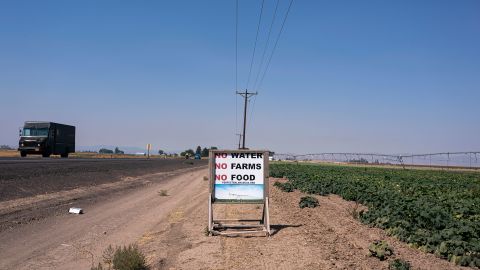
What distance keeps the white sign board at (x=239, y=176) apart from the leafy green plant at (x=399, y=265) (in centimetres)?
412

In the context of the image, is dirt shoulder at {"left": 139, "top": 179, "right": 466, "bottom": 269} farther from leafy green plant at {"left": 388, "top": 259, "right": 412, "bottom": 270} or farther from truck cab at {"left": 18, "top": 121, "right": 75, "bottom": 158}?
truck cab at {"left": 18, "top": 121, "right": 75, "bottom": 158}

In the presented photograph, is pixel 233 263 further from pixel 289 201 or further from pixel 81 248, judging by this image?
pixel 289 201

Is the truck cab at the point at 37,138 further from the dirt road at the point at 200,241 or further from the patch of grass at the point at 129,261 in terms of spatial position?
the patch of grass at the point at 129,261

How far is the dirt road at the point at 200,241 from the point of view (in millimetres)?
8250

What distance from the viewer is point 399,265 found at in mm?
7266

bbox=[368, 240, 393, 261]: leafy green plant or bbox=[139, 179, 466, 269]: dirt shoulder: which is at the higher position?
bbox=[368, 240, 393, 261]: leafy green plant

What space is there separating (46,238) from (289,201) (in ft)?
28.6

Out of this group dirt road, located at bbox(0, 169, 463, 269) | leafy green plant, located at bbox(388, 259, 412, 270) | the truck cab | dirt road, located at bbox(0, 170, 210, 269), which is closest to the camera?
leafy green plant, located at bbox(388, 259, 412, 270)

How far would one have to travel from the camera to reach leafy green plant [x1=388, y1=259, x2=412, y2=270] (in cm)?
715

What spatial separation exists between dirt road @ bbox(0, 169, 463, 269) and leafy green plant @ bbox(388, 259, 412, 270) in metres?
0.19

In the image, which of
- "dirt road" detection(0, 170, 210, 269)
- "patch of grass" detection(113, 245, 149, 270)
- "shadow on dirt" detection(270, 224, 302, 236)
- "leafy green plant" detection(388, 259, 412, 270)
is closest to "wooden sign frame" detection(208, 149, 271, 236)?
"shadow on dirt" detection(270, 224, 302, 236)

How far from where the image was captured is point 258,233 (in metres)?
10.9

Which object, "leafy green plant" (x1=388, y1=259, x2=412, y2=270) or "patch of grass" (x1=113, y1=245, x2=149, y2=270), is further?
"patch of grass" (x1=113, y1=245, x2=149, y2=270)

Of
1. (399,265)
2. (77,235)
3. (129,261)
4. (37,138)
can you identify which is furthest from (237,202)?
(37,138)
